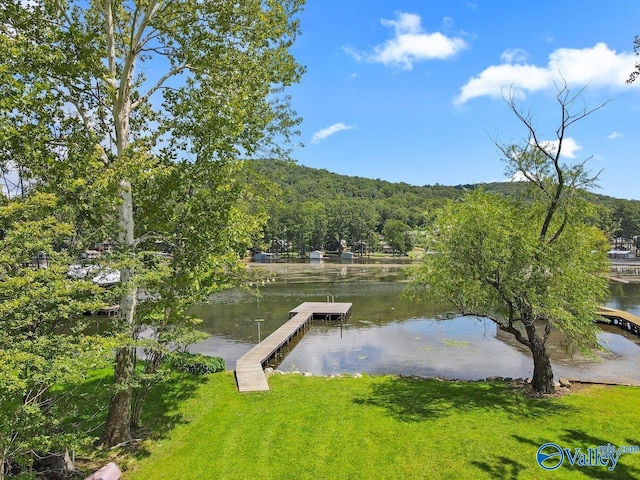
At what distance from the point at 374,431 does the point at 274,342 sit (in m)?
11.3

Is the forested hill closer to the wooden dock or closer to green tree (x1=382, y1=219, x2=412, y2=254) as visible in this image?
green tree (x1=382, y1=219, x2=412, y2=254)

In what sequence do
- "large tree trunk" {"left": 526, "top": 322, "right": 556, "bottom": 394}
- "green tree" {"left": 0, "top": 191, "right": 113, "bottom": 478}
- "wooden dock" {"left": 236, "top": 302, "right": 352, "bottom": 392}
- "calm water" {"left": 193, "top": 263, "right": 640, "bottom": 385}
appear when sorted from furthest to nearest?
"calm water" {"left": 193, "top": 263, "right": 640, "bottom": 385} → "wooden dock" {"left": 236, "top": 302, "right": 352, "bottom": 392} → "large tree trunk" {"left": 526, "top": 322, "right": 556, "bottom": 394} → "green tree" {"left": 0, "top": 191, "right": 113, "bottom": 478}

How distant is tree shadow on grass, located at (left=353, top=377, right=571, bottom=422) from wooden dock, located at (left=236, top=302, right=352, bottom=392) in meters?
3.77

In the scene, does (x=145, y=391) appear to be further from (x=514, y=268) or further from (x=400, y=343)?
(x=400, y=343)

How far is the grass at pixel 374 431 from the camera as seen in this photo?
819 cm

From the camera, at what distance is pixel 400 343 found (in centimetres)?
2219

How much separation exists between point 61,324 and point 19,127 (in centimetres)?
374

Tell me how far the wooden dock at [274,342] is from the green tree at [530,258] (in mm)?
6244

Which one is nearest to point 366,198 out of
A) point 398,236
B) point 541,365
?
point 398,236

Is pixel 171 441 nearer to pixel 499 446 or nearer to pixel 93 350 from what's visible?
pixel 93 350

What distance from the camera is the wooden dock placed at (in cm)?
1398

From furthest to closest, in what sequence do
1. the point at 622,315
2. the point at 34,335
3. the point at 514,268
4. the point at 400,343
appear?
the point at 622,315
the point at 400,343
the point at 514,268
the point at 34,335

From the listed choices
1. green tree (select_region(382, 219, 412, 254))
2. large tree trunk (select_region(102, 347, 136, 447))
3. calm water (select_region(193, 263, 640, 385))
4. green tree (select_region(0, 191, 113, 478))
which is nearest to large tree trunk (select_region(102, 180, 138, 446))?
large tree trunk (select_region(102, 347, 136, 447))

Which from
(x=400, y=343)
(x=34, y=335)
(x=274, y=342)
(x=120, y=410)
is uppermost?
(x=34, y=335)
